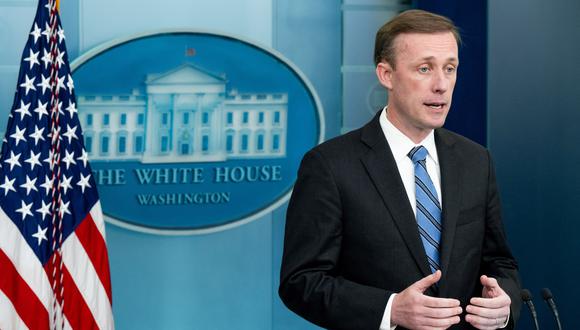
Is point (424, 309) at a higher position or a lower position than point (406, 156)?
lower

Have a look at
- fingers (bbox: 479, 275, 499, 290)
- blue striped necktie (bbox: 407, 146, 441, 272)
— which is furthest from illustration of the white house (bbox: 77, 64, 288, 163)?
fingers (bbox: 479, 275, 499, 290)

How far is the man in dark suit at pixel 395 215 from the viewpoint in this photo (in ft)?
6.26

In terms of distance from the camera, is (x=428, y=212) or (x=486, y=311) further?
(x=428, y=212)

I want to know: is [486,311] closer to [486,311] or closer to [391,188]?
[486,311]

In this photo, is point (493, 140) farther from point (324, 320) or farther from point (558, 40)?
point (324, 320)

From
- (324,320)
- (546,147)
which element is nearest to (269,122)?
(546,147)

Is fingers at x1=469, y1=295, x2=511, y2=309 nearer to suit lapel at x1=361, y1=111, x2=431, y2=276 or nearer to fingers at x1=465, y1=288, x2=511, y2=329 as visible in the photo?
fingers at x1=465, y1=288, x2=511, y2=329

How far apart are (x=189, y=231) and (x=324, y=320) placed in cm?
180

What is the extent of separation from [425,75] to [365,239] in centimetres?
42

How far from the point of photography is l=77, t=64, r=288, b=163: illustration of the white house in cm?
353

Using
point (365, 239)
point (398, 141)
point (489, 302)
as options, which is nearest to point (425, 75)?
point (398, 141)

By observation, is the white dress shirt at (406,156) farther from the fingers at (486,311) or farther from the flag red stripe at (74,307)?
the flag red stripe at (74,307)

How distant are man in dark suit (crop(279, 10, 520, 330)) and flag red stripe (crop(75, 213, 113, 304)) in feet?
4.12

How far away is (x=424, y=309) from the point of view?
1.75 m
